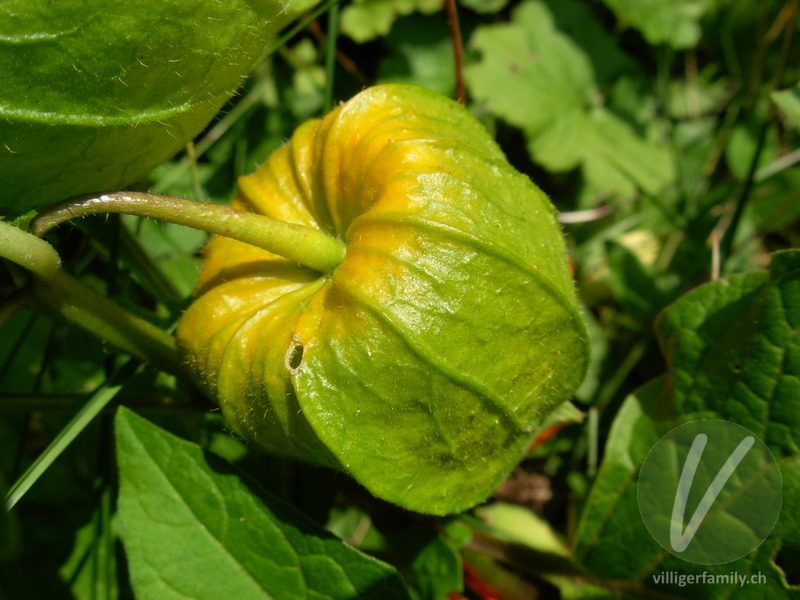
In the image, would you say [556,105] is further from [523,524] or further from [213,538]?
[213,538]

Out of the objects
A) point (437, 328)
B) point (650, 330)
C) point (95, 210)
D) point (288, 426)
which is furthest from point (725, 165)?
point (95, 210)

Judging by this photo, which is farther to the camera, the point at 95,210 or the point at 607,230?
the point at 607,230

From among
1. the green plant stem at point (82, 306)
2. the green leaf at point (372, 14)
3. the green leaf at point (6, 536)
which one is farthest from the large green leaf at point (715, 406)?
the green leaf at point (372, 14)

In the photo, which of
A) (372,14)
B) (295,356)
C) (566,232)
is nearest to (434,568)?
(295,356)

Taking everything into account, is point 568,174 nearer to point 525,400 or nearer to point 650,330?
point 650,330

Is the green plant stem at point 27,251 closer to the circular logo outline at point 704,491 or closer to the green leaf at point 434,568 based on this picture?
the green leaf at point 434,568
